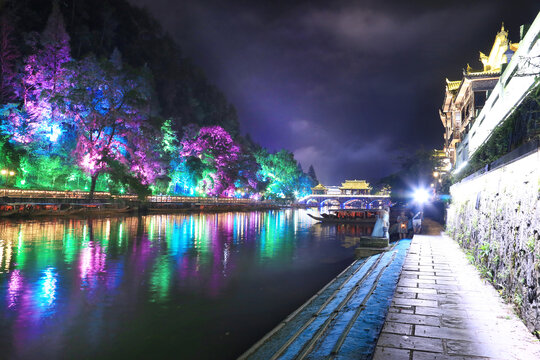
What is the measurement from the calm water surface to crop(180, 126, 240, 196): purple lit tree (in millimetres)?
43513

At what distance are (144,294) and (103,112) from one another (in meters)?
36.6

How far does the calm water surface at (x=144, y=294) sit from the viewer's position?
7633 millimetres

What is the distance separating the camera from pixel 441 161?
5575 cm

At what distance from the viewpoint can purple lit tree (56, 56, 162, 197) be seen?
39.2m

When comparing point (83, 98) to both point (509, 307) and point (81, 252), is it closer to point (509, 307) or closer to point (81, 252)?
point (81, 252)

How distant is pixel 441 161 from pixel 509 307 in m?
54.6

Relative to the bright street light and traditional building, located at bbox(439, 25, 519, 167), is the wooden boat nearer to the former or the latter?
traditional building, located at bbox(439, 25, 519, 167)

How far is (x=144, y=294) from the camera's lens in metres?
11.1

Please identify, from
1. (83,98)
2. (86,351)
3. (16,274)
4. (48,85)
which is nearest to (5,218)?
(83,98)

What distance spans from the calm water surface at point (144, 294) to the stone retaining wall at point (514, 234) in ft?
17.5

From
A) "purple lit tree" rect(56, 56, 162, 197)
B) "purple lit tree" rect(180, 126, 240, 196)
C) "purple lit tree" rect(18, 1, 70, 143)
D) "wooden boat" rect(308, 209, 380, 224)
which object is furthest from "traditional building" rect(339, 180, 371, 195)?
"purple lit tree" rect(18, 1, 70, 143)

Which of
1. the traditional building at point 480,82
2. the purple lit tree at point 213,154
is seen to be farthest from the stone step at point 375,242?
the purple lit tree at point 213,154

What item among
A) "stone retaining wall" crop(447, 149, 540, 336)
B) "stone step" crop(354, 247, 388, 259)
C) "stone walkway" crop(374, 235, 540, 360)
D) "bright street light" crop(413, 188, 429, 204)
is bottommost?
"stone step" crop(354, 247, 388, 259)

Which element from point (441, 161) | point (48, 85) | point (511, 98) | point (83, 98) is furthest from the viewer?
point (441, 161)
